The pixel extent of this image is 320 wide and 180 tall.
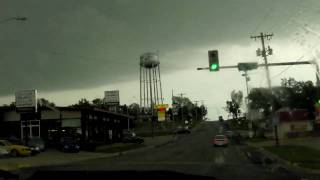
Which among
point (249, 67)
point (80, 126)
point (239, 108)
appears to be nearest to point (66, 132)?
point (80, 126)

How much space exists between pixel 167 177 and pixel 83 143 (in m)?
55.8

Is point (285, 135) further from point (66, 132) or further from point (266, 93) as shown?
point (266, 93)

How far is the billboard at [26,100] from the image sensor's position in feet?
184

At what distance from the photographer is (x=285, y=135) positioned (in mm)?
Answer: 71625

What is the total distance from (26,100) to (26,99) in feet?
0.34

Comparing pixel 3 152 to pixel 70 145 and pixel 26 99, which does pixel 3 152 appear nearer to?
pixel 70 145

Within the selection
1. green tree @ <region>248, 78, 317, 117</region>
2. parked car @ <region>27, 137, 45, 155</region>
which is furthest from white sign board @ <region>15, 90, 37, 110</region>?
green tree @ <region>248, 78, 317, 117</region>

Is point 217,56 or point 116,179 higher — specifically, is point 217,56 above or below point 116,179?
above

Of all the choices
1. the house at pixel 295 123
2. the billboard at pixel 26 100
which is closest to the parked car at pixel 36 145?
the billboard at pixel 26 100

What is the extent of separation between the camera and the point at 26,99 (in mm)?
56406

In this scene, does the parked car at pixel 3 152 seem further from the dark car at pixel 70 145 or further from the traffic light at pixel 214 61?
the traffic light at pixel 214 61

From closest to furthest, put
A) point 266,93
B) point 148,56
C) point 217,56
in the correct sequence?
point 217,56 → point 266,93 → point 148,56

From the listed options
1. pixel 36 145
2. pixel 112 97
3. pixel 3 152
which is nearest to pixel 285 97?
pixel 112 97

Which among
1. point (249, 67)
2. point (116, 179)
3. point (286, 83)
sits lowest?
point (116, 179)
